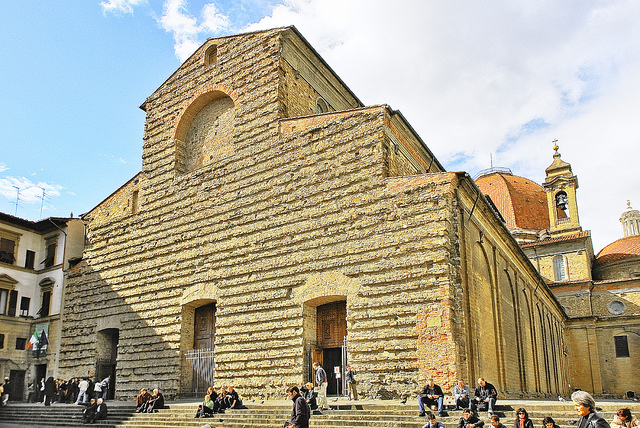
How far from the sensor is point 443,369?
42.2 feet

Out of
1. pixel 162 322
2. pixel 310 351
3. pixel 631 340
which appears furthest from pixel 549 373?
pixel 162 322

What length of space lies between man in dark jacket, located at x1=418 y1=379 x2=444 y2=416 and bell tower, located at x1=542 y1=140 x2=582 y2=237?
32.5m

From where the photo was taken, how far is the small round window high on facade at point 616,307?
119ft

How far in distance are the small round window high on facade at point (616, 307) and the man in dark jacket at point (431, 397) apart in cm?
2983

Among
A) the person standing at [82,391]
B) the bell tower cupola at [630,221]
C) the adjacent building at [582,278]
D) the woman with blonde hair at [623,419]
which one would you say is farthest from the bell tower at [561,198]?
the woman with blonde hair at [623,419]

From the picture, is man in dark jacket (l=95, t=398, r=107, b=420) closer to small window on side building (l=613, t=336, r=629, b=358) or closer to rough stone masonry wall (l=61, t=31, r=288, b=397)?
rough stone masonry wall (l=61, t=31, r=288, b=397)

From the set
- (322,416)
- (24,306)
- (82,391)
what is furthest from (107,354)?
(322,416)

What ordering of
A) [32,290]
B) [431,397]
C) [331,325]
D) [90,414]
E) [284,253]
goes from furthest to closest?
[32,290], [284,253], [90,414], [331,325], [431,397]

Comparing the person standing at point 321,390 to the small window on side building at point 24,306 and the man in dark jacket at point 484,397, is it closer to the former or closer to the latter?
the man in dark jacket at point 484,397

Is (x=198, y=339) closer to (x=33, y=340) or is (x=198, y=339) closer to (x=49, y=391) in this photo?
(x=49, y=391)

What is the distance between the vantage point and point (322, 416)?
12453 millimetres

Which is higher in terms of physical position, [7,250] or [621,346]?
[7,250]

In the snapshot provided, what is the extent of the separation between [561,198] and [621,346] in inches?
459

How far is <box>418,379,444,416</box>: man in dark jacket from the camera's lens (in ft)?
37.7
